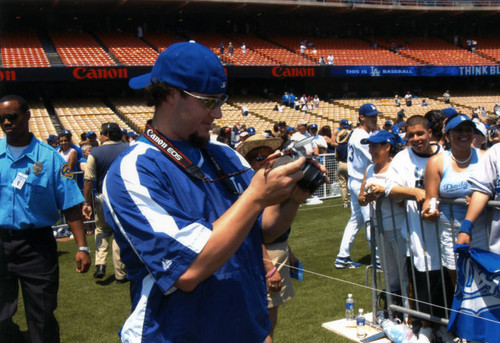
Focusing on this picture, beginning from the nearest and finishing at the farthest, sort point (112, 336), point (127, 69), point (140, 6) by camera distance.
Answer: point (112, 336) < point (127, 69) < point (140, 6)

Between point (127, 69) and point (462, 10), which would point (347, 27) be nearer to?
point (462, 10)

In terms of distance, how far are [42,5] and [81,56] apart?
429 cm

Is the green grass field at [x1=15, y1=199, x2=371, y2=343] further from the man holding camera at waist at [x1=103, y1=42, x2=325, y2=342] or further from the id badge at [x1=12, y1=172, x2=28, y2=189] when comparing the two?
the man holding camera at waist at [x1=103, y1=42, x2=325, y2=342]

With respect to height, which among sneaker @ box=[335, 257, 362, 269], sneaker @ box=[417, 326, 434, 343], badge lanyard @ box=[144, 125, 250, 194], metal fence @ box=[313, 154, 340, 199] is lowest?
→ metal fence @ box=[313, 154, 340, 199]

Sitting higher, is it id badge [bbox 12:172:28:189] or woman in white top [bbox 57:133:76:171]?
id badge [bbox 12:172:28:189]

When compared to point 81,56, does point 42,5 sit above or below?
above

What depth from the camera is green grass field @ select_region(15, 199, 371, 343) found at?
4.47m

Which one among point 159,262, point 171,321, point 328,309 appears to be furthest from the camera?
point 328,309

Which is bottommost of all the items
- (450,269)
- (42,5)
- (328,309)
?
Answer: (328,309)

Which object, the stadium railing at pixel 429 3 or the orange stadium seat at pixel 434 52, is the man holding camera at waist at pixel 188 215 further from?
the orange stadium seat at pixel 434 52

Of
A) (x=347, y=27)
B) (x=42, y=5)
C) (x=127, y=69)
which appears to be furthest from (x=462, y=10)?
(x=42, y=5)

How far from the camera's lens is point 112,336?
4484 mm

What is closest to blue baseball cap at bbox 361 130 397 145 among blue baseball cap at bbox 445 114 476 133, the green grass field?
blue baseball cap at bbox 445 114 476 133

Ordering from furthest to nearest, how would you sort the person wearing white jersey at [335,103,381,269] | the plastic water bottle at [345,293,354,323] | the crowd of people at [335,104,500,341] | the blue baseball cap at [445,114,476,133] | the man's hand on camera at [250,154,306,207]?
1. the person wearing white jersey at [335,103,381,269]
2. the plastic water bottle at [345,293,354,323]
3. the blue baseball cap at [445,114,476,133]
4. the crowd of people at [335,104,500,341]
5. the man's hand on camera at [250,154,306,207]
